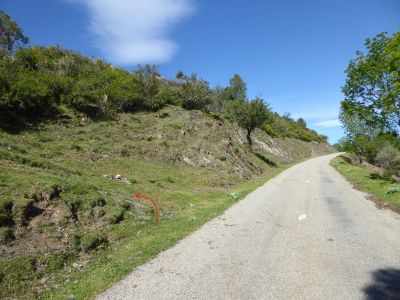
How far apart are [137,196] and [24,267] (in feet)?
26.3

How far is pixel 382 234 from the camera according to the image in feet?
33.1

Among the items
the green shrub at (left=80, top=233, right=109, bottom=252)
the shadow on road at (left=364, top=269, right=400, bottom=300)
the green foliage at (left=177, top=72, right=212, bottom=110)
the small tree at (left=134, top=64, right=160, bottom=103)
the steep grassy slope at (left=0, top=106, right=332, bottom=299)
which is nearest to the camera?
the shadow on road at (left=364, top=269, right=400, bottom=300)

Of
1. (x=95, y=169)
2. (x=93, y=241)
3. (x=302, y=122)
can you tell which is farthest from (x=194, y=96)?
(x=302, y=122)

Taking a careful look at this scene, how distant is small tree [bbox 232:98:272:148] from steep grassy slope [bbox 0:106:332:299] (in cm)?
1608

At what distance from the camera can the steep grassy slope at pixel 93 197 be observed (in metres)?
7.91

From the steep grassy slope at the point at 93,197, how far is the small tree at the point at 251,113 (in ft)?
52.8

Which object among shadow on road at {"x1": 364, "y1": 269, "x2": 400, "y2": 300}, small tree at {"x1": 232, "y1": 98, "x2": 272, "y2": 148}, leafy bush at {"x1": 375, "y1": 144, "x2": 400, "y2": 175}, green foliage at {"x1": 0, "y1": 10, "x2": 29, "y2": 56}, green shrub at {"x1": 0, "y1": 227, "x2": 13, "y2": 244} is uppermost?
green foliage at {"x1": 0, "y1": 10, "x2": 29, "y2": 56}

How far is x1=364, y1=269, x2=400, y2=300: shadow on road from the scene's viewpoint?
6101 millimetres

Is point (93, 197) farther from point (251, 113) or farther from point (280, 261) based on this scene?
point (251, 113)

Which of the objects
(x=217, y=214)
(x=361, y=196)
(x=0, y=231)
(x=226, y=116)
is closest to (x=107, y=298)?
(x=0, y=231)

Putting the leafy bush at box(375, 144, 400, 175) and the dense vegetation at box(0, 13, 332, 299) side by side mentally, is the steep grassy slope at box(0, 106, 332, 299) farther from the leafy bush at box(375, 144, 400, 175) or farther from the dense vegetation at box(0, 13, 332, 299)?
the leafy bush at box(375, 144, 400, 175)

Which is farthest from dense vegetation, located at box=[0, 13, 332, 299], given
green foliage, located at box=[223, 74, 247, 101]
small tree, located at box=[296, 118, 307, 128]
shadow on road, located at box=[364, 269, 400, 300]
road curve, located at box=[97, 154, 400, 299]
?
small tree, located at box=[296, 118, 307, 128]

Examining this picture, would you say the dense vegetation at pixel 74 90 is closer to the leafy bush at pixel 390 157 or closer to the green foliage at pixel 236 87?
the leafy bush at pixel 390 157

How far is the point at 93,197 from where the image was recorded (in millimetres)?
12320
